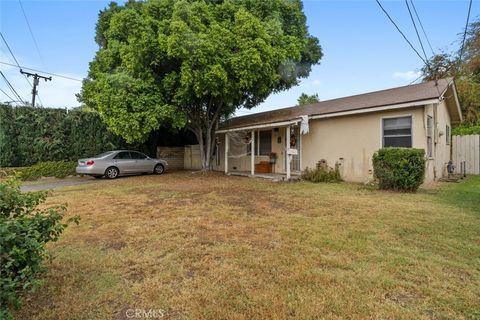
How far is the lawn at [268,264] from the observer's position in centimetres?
249

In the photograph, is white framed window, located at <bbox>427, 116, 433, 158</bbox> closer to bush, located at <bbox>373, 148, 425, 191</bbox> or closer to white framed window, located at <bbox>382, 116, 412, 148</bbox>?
white framed window, located at <bbox>382, 116, 412, 148</bbox>

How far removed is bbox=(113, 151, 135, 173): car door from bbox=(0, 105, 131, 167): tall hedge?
1.88 m

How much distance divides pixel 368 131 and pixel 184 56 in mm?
7207

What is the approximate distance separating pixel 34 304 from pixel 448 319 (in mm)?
3589

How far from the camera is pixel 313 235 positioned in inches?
172

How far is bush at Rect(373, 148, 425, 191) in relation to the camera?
8078mm

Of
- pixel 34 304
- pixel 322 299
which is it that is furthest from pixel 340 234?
pixel 34 304

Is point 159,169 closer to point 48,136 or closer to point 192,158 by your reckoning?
point 192,158

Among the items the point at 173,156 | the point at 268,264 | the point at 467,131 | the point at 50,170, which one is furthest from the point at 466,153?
the point at 50,170

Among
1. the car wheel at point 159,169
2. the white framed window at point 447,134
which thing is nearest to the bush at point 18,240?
the car wheel at point 159,169

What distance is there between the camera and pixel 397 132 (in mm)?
9750

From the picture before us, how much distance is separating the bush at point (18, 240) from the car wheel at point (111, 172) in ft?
37.0

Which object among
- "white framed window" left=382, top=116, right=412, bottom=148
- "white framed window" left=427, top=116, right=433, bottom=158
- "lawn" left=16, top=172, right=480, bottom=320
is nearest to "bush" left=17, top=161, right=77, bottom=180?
"lawn" left=16, top=172, right=480, bottom=320

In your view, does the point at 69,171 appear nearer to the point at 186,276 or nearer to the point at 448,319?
the point at 186,276
